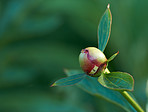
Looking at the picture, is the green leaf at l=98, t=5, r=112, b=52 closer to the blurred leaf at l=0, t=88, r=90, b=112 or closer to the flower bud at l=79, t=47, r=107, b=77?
the flower bud at l=79, t=47, r=107, b=77

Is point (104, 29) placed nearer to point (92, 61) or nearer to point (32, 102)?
point (92, 61)

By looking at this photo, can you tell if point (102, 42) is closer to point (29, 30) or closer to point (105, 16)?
point (105, 16)

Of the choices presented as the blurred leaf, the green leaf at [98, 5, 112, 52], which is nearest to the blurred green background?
the blurred leaf

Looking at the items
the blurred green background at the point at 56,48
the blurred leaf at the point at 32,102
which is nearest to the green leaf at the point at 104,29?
the blurred green background at the point at 56,48

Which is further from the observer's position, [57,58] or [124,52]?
[57,58]

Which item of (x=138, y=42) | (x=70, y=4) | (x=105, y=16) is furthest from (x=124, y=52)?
(x=105, y=16)

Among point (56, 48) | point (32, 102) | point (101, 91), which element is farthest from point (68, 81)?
point (56, 48)
